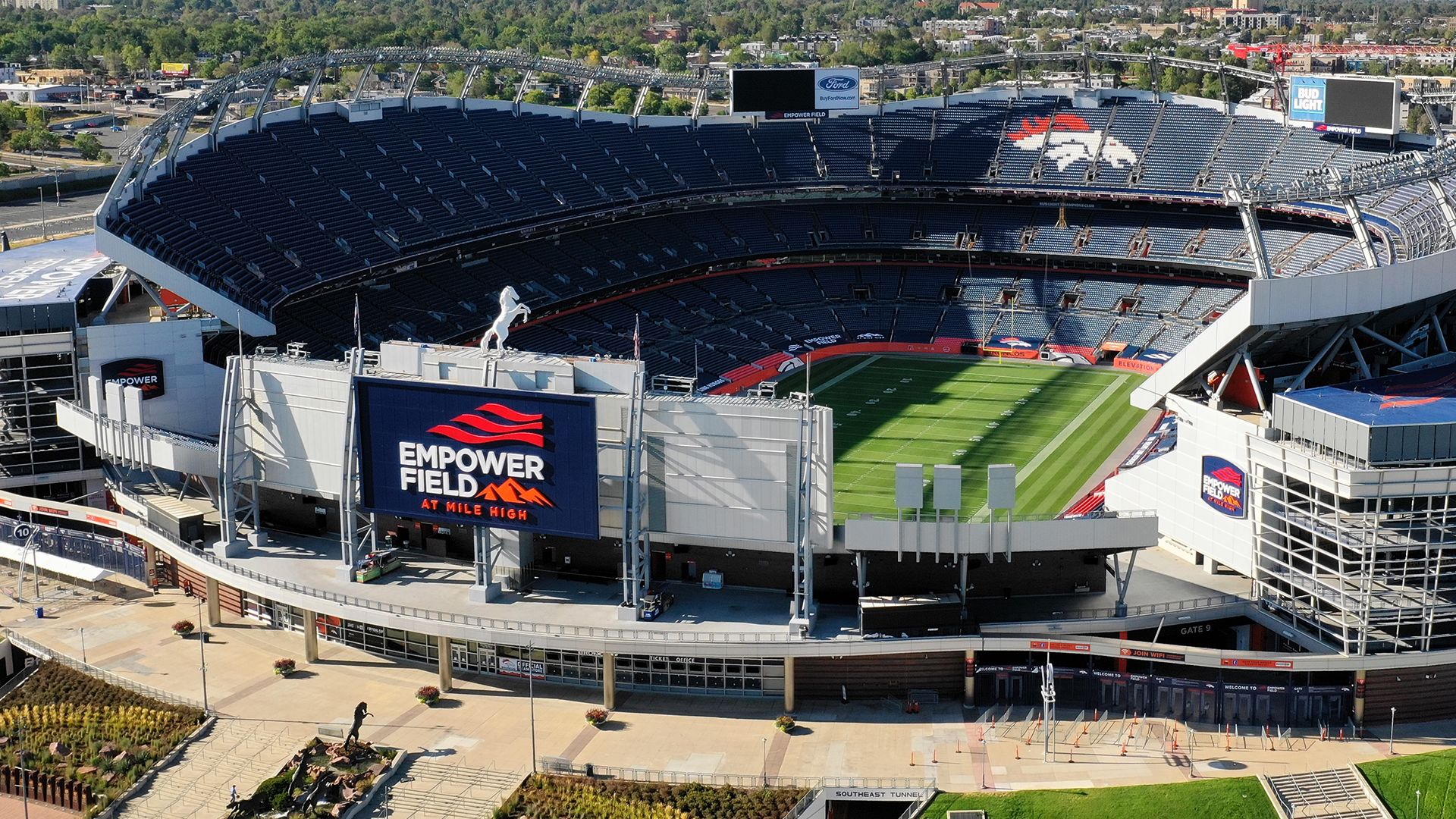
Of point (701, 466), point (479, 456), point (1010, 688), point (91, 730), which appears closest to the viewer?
point (91, 730)

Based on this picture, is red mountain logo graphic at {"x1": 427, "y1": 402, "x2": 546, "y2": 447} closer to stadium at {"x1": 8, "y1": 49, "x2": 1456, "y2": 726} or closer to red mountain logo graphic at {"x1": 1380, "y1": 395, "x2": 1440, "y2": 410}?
stadium at {"x1": 8, "y1": 49, "x2": 1456, "y2": 726}

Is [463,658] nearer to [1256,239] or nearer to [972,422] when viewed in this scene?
[1256,239]

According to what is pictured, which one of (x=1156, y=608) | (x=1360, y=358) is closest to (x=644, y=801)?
(x=1156, y=608)

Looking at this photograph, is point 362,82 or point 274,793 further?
point 362,82

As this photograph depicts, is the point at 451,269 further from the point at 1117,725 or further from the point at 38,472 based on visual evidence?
the point at 1117,725

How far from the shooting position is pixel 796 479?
6262cm

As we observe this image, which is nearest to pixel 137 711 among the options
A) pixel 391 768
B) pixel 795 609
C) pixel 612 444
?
pixel 391 768

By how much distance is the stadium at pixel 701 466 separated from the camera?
6241 cm

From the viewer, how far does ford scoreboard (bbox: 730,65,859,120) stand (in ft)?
454

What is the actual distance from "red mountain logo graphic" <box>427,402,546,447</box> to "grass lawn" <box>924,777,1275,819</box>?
20837mm

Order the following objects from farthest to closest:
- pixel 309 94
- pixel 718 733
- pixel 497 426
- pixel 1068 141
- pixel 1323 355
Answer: pixel 1068 141 < pixel 309 94 < pixel 1323 355 < pixel 497 426 < pixel 718 733

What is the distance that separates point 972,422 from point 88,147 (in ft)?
386

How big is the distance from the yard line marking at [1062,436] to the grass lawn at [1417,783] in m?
28.2

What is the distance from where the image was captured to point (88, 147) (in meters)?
182
